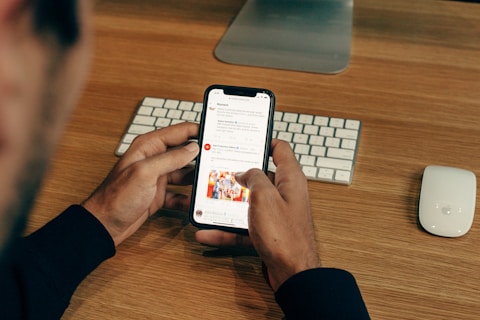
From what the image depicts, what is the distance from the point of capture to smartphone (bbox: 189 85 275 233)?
0.73 meters

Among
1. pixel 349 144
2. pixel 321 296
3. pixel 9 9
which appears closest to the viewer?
pixel 9 9

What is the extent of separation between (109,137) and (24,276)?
11.7 inches

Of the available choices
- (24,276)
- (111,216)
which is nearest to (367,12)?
(111,216)

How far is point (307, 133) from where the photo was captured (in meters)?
0.85

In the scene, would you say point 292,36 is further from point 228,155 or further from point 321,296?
point 321,296

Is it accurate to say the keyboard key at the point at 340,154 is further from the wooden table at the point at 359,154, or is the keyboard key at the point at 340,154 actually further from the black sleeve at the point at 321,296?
the black sleeve at the point at 321,296

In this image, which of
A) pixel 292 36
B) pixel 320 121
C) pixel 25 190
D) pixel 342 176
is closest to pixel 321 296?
pixel 342 176

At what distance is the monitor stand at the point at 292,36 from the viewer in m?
1.00

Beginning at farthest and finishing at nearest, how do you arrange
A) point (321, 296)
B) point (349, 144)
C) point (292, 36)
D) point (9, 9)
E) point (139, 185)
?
point (292, 36)
point (349, 144)
point (139, 185)
point (321, 296)
point (9, 9)

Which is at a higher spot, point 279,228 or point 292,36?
point 292,36

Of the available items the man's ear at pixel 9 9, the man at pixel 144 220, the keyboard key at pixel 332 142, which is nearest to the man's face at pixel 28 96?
the man's ear at pixel 9 9

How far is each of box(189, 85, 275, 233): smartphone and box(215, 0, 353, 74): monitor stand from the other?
26 cm

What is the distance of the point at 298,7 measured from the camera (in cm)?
109

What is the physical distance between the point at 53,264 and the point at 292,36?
60 centimetres
